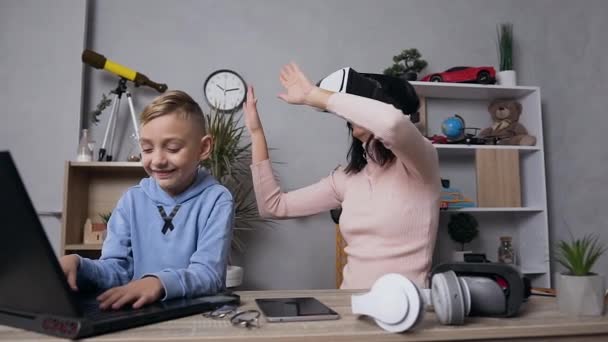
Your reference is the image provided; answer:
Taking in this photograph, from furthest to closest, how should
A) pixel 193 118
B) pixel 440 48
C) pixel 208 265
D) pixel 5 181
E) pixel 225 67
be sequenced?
pixel 440 48
pixel 225 67
pixel 193 118
pixel 208 265
pixel 5 181

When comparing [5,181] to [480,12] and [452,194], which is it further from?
[480,12]

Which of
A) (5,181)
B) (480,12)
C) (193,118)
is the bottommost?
(5,181)

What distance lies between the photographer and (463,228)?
283cm

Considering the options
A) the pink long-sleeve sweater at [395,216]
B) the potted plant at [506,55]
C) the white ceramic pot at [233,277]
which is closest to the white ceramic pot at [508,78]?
the potted plant at [506,55]

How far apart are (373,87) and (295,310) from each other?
2.49 ft

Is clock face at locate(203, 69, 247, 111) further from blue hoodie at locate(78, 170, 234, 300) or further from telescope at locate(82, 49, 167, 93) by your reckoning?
blue hoodie at locate(78, 170, 234, 300)

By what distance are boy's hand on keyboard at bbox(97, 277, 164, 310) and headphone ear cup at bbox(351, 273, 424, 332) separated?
0.34 meters

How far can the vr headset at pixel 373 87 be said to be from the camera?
1242 mm

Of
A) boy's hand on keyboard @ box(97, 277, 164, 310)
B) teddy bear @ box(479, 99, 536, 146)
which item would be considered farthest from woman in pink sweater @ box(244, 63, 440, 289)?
teddy bear @ box(479, 99, 536, 146)

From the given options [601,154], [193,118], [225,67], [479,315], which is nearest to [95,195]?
[225,67]

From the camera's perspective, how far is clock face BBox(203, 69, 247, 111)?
280 centimetres

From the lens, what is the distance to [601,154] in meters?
3.23

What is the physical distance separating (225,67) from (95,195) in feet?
3.53

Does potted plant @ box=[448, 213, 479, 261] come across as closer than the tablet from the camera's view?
No
